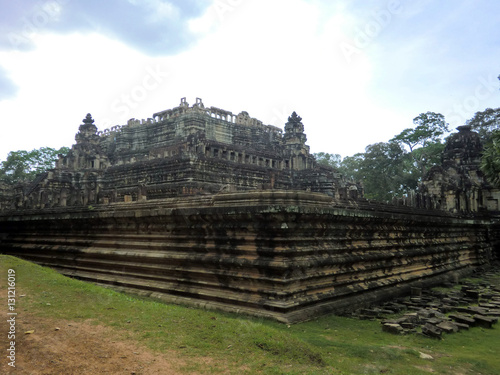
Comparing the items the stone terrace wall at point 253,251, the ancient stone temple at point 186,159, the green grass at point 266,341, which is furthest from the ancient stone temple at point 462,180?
the green grass at point 266,341

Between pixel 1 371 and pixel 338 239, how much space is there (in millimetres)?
6635

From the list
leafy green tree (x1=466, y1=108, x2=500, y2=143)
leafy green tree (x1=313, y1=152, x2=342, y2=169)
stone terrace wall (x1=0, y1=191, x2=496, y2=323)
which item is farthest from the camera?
leafy green tree (x1=313, y1=152, x2=342, y2=169)

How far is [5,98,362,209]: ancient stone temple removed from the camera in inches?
931

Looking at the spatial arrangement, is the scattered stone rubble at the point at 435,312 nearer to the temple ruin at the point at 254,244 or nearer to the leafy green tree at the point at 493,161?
the temple ruin at the point at 254,244

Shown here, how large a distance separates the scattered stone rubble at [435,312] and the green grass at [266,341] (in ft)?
0.68

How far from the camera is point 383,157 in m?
52.8

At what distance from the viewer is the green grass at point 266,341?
179 inches

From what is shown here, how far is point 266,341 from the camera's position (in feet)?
16.2

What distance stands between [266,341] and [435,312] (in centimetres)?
458

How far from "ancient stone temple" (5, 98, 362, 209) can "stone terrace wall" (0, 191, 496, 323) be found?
5.89 m

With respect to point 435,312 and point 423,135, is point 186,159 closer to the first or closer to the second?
point 435,312

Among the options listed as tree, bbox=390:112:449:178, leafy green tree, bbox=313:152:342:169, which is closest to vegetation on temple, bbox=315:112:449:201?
tree, bbox=390:112:449:178

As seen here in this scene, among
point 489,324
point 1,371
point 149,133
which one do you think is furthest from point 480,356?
point 149,133

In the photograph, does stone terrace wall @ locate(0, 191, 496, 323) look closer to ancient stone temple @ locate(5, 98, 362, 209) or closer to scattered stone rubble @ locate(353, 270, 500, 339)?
scattered stone rubble @ locate(353, 270, 500, 339)
